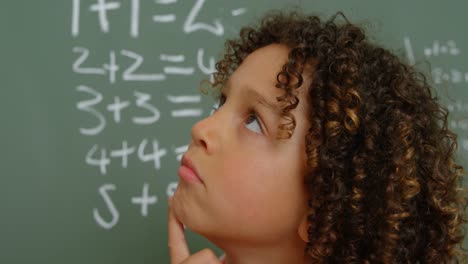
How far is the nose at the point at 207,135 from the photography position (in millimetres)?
602

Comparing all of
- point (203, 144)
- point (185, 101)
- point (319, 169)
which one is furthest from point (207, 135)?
point (185, 101)

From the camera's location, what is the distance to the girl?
58 centimetres

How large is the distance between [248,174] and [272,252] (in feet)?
0.36

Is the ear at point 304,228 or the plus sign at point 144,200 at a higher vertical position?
the ear at point 304,228

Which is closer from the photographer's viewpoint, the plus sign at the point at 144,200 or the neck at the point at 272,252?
the neck at the point at 272,252

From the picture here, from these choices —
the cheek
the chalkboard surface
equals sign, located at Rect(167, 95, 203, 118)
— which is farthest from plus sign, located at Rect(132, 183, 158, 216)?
the cheek

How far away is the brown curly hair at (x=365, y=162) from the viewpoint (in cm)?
58

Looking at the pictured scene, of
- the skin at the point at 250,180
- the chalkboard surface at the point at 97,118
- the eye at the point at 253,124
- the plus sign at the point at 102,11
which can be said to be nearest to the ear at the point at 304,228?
the skin at the point at 250,180

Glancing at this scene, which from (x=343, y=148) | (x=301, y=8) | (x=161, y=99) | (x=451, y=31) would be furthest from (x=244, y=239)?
(x=451, y=31)

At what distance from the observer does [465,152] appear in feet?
3.28

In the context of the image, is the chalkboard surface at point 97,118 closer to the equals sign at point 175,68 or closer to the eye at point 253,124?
the equals sign at point 175,68

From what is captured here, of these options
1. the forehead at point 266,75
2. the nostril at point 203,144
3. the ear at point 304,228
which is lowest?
the ear at point 304,228

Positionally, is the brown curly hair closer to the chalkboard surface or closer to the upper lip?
the upper lip

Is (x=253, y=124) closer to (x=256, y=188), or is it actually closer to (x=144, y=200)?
(x=256, y=188)
